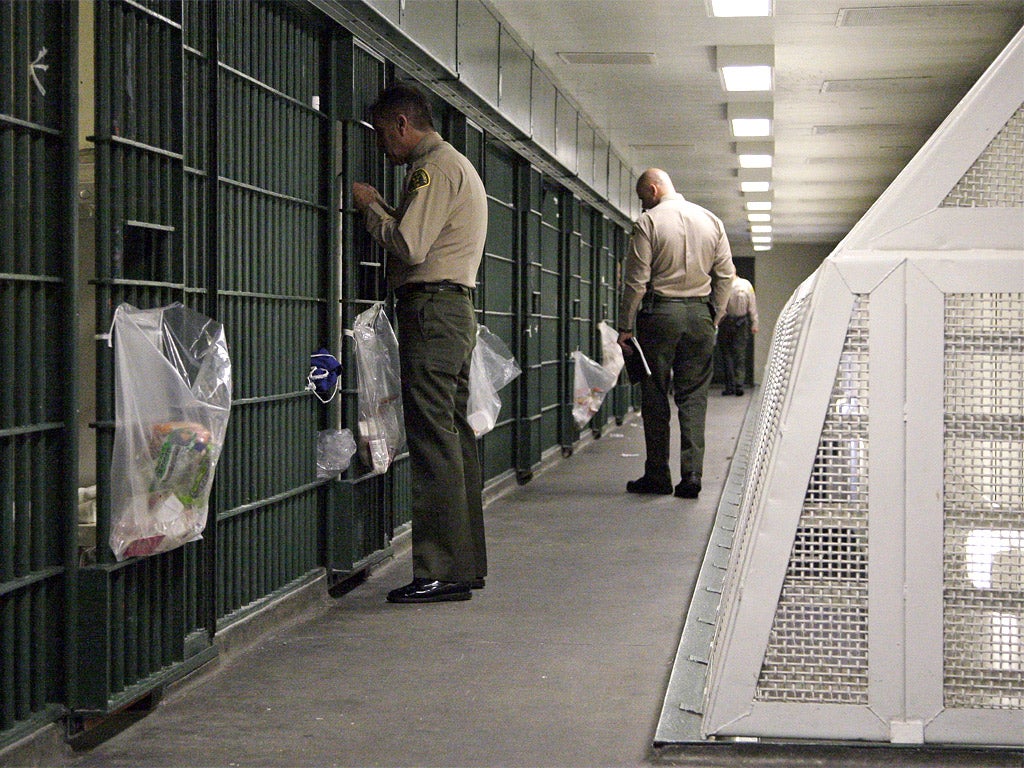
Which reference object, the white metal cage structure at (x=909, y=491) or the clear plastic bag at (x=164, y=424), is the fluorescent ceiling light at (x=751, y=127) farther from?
the clear plastic bag at (x=164, y=424)

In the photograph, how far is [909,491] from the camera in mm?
2670

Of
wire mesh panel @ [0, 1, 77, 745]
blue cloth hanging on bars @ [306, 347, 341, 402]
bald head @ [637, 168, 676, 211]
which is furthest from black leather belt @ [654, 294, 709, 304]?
wire mesh panel @ [0, 1, 77, 745]

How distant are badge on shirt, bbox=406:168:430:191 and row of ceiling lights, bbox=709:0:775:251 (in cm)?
325

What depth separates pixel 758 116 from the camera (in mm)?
10031

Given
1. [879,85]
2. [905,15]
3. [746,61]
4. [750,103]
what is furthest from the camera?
[750,103]

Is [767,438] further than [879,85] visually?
No

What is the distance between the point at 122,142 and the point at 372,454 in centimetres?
199

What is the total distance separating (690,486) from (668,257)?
1285 millimetres

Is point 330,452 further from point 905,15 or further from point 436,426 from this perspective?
point 905,15

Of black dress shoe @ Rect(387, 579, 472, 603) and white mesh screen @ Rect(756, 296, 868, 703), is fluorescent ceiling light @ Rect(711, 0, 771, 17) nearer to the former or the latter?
black dress shoe @ Rect(387, 579, 472, 603)

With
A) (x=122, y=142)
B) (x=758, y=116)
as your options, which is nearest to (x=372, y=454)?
(x=122, y=142)

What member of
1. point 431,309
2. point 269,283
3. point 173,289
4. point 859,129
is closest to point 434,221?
point 431,309

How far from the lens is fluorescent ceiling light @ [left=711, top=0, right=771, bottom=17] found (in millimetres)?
6789

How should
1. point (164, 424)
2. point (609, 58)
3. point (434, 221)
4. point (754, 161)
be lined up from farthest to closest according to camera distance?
point (754, 161)
point (609, 58)
point (434, 221)
point (164, 424)
